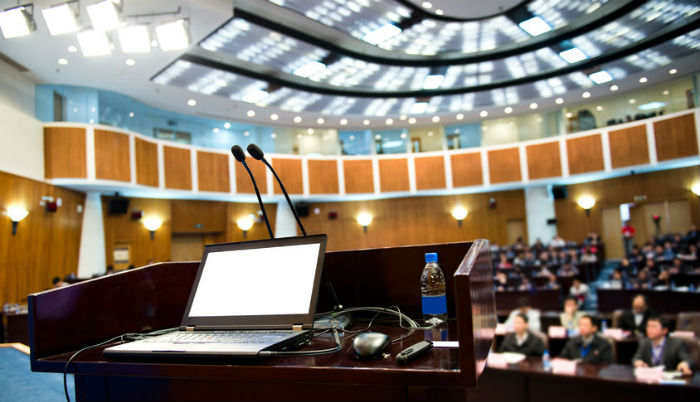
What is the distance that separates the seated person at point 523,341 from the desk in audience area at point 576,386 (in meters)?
0.53

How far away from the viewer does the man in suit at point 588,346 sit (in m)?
5.12

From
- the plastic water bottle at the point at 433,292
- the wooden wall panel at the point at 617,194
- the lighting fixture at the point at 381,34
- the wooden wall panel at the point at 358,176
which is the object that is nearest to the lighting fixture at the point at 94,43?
the lighting fixture at the point at 381,34

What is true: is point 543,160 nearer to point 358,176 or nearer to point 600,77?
point 600,77

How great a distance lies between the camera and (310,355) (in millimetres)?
1211

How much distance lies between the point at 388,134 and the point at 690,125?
28.0ft

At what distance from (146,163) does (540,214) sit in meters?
11.6

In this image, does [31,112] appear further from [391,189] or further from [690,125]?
[690,125]

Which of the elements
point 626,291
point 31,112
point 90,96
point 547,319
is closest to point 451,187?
point 626,291

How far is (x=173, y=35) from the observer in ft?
24.3

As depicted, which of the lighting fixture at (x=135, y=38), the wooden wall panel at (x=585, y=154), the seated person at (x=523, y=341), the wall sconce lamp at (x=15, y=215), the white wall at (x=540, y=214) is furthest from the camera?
the white wall at (x=540, y=214)

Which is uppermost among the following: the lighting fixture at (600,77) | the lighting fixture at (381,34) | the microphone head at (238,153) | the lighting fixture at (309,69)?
the lighting fixture at (381,34)

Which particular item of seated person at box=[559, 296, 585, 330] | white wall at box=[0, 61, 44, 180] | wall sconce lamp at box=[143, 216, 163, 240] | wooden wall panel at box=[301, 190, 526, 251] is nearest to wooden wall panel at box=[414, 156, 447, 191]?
wooden wall panel at box=[301, 190, 526, 251]

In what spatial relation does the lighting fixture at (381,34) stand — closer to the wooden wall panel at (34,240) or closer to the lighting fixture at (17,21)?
the lighting fixture at (17,21)

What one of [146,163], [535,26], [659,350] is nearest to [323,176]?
[146,163]
